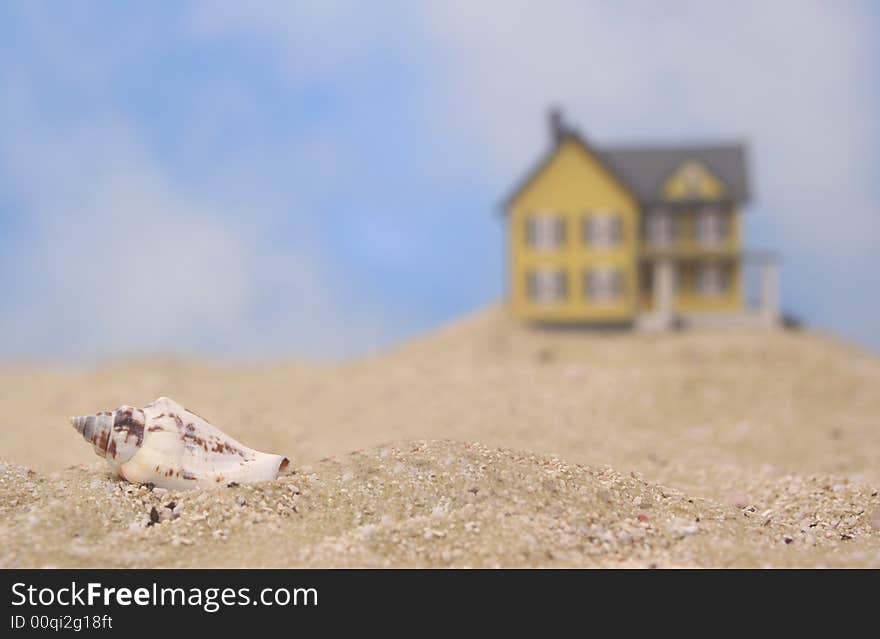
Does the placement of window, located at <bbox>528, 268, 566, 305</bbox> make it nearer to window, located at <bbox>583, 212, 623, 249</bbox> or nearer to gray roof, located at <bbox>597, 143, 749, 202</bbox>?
window, located at <bbox>583, 212, 623, 249</bbox>

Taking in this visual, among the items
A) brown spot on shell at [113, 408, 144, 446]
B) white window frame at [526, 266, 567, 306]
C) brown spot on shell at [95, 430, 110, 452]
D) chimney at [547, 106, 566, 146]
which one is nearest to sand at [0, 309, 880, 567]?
brown spot on shell at [95, 430, 110, 452]

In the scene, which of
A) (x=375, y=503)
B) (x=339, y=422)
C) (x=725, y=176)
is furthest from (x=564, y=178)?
(x=375, y=503)

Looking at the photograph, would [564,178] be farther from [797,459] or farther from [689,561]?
[689,561]

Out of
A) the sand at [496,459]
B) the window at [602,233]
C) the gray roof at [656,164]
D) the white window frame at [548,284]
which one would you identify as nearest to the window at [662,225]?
the gray roof at [656,164]

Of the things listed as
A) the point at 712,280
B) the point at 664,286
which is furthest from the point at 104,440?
the point at 712,280

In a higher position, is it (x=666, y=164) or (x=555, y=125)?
(x=555, y=125)

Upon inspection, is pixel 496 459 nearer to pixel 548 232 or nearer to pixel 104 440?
pixel 104 440
